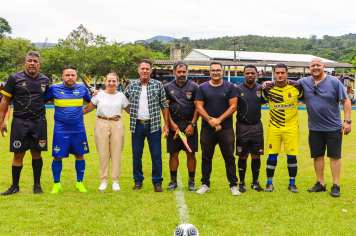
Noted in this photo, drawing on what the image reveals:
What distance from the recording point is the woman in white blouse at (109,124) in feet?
16.8

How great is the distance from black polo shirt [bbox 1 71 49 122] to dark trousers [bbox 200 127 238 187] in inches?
107

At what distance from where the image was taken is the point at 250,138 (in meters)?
5.19

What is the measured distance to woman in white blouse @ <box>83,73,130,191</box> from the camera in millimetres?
5109

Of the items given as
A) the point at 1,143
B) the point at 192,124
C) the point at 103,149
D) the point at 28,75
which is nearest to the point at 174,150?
the point at 192,124

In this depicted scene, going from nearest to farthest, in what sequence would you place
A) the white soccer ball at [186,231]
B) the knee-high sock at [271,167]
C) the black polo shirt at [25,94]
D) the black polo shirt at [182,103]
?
1. the white soccer ball at [186,231]
2. the black polo shirt at [25,94]
3. the black polo shirt at [182,103]
4. the knee-high sock at [271,167]

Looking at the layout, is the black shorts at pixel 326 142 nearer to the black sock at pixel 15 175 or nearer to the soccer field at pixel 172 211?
the soccer field at pixel 172 211

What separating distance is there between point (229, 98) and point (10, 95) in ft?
11.3

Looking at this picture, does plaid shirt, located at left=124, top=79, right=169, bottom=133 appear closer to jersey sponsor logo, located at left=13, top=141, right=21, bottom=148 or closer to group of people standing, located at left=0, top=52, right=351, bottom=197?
group of people standing, located at left=0, top=52, right=351, bottom=197

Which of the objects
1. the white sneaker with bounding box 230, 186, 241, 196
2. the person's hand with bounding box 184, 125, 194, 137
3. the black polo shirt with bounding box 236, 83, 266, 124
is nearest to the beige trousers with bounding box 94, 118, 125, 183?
the person's hand with bounding box 184, 125, 194, 137

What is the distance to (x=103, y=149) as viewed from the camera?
5.19 metres

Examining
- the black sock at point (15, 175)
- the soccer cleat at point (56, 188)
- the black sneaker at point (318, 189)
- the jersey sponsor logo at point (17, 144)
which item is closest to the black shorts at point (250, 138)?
the black sneaker at point (318, 189)

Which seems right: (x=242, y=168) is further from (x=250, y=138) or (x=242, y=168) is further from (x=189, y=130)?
(x=189, y=130)

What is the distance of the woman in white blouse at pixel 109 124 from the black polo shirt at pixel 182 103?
0.79m

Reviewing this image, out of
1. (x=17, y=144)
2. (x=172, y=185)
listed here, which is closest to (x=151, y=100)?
(x=172, y=185)
